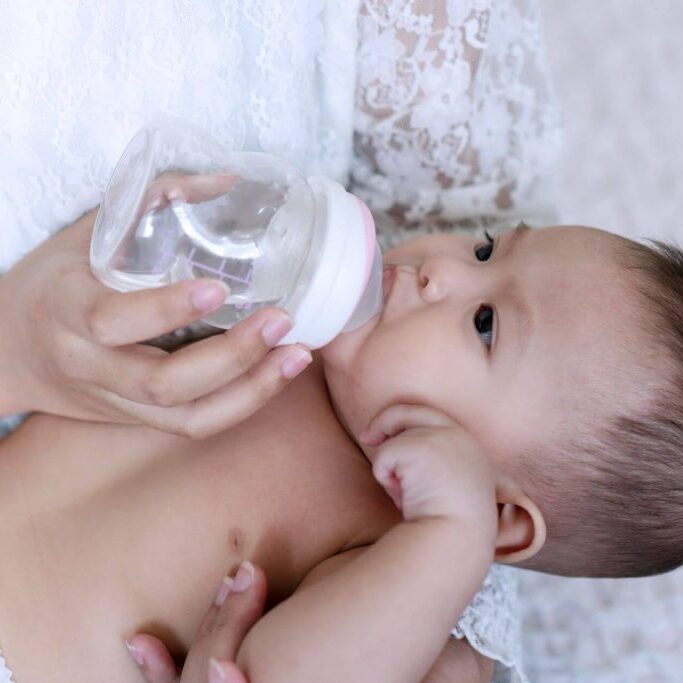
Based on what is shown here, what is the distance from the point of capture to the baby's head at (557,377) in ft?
3.68

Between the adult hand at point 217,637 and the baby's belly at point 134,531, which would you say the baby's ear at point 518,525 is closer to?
the baby's belly at point 134,531

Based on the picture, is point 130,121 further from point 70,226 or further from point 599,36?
point 599,36

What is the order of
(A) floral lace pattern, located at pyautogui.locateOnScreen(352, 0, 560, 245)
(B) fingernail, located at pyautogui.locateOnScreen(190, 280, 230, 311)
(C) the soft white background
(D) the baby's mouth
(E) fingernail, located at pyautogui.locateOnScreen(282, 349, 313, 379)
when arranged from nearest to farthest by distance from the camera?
(B) fingernail, located at pyautogui.locateOnScreen(190, 280, 230, 311), (E) fingernail, located at pyautogui.locateOnScreen(282, 349, 313, 379), (D) the baby's mouth, (A) floral lace pattern, located at pyautogui.locateOnScreen(352, 0, 560, 245), (C) the soft white background

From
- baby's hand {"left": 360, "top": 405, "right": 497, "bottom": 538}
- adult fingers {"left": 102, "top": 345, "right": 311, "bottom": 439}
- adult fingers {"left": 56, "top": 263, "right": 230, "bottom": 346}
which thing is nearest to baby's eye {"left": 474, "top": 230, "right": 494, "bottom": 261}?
baby's hand {"left": 360, "top": 405, "right": 497, "bottom": 538}

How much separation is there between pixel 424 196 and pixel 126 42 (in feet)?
1.98

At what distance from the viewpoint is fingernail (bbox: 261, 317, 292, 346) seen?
0.96 m

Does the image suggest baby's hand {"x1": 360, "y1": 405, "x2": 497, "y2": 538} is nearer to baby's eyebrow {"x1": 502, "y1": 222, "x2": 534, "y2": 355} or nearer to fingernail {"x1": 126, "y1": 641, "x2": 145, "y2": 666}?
baby's eyebrow {"x1": 502, "y1": 222, "x2": 534, "y2": 355}

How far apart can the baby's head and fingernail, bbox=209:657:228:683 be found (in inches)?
15.6

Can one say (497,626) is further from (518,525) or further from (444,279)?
(444,279)

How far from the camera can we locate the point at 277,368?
1021 millimetres

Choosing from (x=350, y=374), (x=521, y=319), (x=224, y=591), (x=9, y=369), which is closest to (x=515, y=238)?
(x=521, y=319)

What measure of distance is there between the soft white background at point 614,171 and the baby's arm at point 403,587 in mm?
539

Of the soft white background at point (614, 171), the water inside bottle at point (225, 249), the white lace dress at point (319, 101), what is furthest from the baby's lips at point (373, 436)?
the soft white background at point (614, 171)

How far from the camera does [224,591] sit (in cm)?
116
